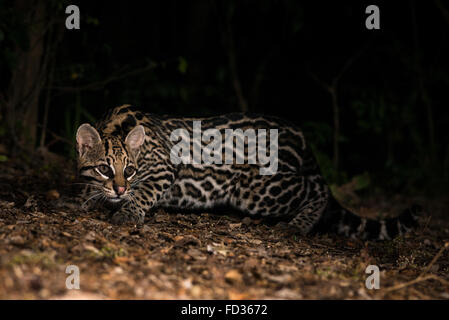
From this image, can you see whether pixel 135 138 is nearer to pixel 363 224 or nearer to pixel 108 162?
pixel 108 162

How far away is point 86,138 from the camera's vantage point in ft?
18.1

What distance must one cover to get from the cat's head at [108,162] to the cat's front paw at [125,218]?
0.70ft

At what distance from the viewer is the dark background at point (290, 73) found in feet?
30.6

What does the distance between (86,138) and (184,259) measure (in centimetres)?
220

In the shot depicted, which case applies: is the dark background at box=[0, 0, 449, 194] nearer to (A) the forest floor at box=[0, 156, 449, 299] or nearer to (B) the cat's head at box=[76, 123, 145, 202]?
(B) the cat's head at box=[76, 123, 145, 202]

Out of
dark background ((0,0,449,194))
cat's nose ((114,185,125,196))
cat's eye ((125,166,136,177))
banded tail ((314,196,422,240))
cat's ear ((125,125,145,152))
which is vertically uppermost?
dark background ((0,0,449,194))

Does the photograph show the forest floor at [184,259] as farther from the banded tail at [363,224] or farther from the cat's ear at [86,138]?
the cat's ear at [86,138]

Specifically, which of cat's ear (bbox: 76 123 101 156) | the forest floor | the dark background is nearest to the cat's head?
cat's ear (bbox: 76 123 101 156)

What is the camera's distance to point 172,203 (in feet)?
21.0

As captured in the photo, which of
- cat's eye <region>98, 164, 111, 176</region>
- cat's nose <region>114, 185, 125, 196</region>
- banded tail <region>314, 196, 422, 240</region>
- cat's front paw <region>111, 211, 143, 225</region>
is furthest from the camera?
banded tail <region>314, 196, 422, 240</region>

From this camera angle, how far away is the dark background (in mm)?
9328

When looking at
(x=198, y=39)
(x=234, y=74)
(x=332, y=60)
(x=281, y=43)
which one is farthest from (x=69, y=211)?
(x=332, y=60)

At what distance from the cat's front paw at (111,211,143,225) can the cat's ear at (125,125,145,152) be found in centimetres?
87

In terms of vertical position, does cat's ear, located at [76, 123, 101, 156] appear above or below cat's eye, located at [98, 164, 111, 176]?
above
